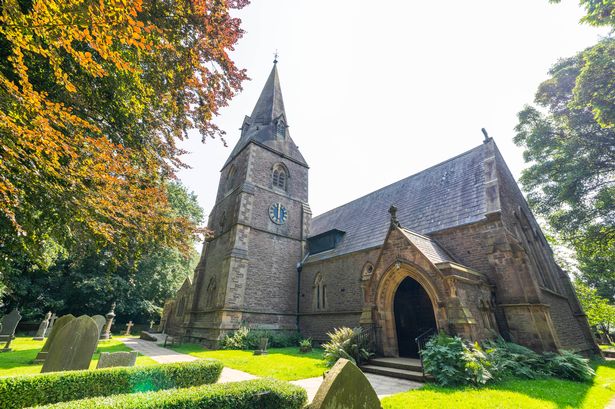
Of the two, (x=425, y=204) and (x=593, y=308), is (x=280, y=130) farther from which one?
(x=593, y=308)

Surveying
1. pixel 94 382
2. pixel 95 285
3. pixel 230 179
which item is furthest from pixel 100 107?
pixel 95 285

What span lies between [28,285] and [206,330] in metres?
21.1

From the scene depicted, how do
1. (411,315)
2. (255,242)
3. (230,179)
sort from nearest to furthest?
1. (411,315)
2. (255,242)
3. (230,179)

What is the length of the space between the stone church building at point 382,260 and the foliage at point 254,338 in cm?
63

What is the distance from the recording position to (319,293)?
18.6 meters

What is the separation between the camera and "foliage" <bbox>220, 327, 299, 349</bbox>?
15219 mm

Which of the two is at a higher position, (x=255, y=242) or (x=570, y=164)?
(x=570, y=164)

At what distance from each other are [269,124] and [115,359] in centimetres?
2156

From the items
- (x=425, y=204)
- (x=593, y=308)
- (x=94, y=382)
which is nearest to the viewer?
(x=94, y=382)

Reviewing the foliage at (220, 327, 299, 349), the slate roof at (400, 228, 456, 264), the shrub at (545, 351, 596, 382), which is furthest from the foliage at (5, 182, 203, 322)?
the shrub at (545, 351, 596, 382)

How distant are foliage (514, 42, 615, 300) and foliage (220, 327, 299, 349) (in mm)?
19250

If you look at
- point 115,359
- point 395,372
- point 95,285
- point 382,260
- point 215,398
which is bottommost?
point 395,372

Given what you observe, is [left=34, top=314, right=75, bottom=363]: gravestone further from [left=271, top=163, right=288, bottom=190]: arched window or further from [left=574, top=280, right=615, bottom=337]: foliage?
[left=574, top=280, right=615, bottom=337]: foliage

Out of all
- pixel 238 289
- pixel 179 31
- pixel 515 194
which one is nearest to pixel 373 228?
pixel 515 194
